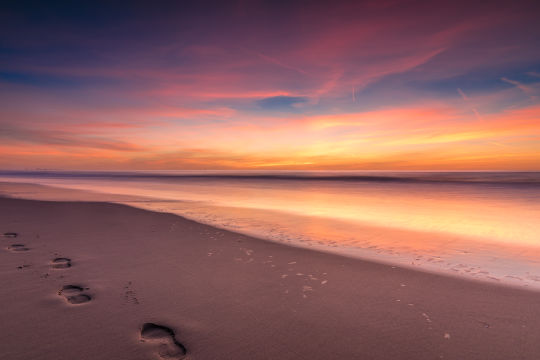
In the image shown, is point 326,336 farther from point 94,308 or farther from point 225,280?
point 94,308

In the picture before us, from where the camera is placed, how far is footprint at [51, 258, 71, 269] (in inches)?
228

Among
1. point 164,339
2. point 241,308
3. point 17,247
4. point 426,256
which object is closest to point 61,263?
point 17,247

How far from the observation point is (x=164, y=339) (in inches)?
139

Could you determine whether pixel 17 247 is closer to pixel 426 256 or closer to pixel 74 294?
pixel 74 294

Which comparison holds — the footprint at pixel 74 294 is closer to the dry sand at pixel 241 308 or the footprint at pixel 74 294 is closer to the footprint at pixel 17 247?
the dry sand at pixel 241 308

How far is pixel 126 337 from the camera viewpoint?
11.6 feet

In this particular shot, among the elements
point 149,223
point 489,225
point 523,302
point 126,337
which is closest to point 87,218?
point 149,223

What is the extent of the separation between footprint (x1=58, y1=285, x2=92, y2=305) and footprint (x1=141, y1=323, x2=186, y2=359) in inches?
53.4

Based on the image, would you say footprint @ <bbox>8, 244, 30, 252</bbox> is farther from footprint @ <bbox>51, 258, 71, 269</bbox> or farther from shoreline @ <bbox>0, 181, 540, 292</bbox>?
shoreline @ <bbox>0, 181, 540, 292</bbox>

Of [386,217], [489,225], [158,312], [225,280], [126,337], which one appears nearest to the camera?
[126,337]

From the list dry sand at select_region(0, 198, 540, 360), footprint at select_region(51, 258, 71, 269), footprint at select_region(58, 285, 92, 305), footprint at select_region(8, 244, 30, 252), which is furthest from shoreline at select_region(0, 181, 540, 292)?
footprint at select_region(8, 244, 30, 252)

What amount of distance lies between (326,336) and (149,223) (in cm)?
872

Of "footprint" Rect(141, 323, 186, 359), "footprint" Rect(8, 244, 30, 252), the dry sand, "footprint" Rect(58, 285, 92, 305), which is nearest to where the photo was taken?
"footprint" Rect(141, 323, 186, 359)

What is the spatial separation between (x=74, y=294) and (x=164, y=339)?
208 centimetres
